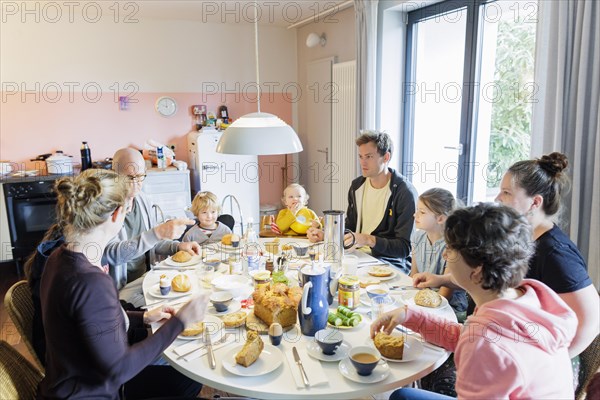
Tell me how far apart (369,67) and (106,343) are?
3.10 m

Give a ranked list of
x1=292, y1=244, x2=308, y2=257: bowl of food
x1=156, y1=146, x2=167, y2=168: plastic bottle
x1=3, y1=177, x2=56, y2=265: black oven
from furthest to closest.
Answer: x1=156, y1=146, x2=167, y2=168: plastic bottle, x1=3, y1=177, x2=56, y2=265: black oven, x1=292, y1=244, x2=308, y2=257: bowl of food

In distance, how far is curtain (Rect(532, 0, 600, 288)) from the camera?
6.79 feet

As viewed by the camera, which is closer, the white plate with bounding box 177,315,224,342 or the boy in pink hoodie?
the boy in pink hoodie

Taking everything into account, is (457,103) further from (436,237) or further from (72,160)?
(72,160)

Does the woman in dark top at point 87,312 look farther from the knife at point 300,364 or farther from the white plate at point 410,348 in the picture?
the white plate at point 410,348

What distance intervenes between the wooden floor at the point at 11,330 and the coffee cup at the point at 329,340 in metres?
1.05

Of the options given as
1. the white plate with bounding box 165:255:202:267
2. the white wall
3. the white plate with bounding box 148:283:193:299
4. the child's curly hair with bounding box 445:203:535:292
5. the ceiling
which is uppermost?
the ceiling

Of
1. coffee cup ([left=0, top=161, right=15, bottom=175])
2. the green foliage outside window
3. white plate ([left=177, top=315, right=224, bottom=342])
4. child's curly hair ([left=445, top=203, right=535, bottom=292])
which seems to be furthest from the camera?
coffee cup ([left=0, top=161, right=15, bottom=175])

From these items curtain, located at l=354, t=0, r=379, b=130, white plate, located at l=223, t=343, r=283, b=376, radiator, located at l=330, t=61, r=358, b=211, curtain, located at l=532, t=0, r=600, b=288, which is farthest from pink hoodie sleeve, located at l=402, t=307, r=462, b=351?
radiator, located at l=330, t=61, r=358, b=211

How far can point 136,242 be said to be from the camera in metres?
2.20

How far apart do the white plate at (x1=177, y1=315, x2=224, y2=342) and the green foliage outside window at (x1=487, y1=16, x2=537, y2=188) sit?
2238 millimetres

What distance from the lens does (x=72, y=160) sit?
4.59 meters

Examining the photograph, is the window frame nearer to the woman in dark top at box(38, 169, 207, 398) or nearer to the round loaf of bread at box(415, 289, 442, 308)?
the round loaf of bread at box(415, 289, 442, 308)

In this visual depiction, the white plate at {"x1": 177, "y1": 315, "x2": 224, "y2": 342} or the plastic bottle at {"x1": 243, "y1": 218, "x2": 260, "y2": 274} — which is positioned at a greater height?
the plastic bottle at {"x1": 243, "y1": 218, "x2": 260, "y2": 274}
